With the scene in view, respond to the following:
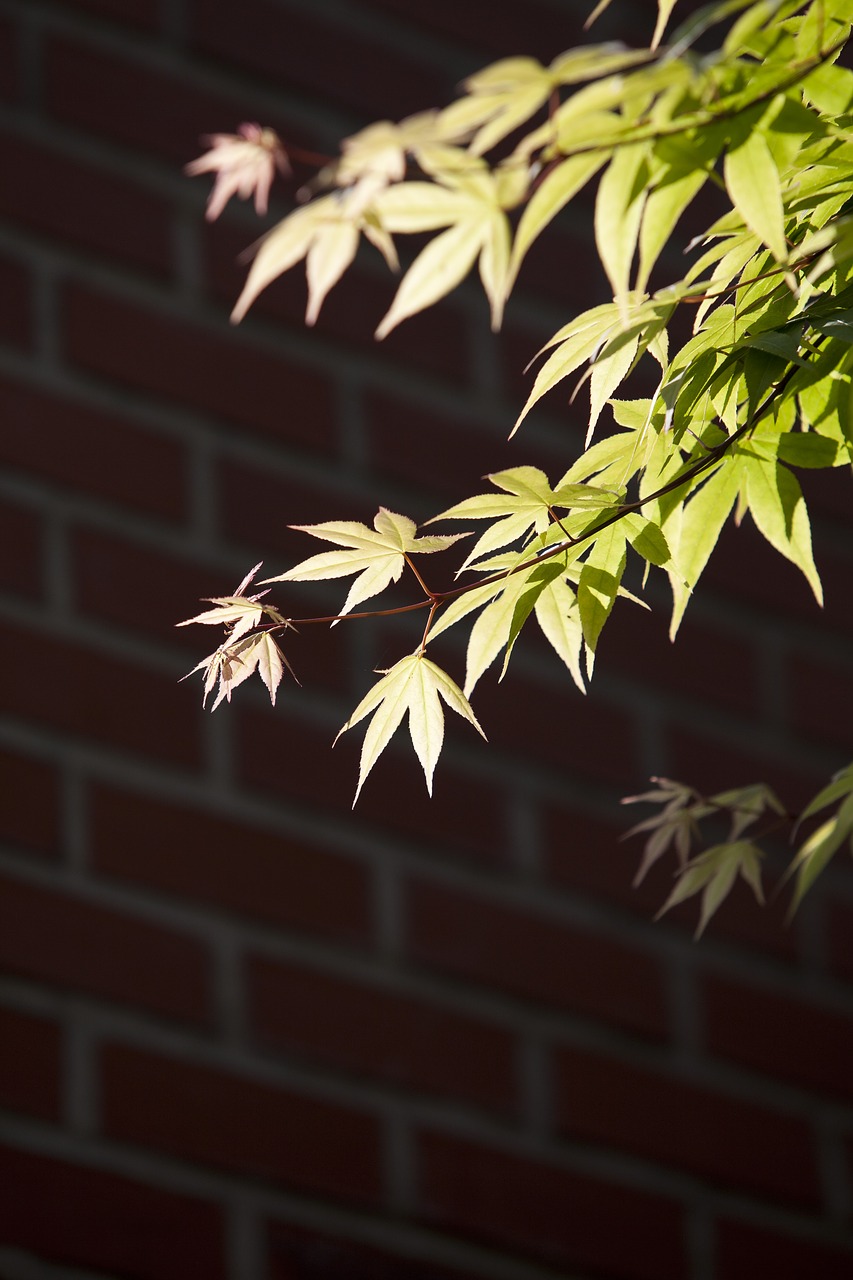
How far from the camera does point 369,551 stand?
1.75 ft

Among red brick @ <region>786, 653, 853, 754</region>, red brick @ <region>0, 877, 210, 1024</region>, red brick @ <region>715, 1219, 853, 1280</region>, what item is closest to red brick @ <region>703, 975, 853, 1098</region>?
red brick @ <region>715, 1219, 853, 1280</region>

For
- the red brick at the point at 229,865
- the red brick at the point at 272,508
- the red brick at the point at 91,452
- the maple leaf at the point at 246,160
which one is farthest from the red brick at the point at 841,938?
Result: the maple leaf at the point at 246,160

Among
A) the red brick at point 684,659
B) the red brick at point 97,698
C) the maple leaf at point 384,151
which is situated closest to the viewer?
the maple leaf at point 384,151

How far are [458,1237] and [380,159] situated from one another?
3.23ft

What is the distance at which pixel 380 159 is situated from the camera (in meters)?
0.36

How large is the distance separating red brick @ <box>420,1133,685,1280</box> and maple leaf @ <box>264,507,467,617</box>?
0.76 m

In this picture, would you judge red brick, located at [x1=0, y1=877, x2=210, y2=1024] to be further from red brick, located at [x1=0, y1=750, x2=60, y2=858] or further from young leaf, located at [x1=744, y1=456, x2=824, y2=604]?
young leaf, located at [x1=744, y1=456, x2=824, y2=604]

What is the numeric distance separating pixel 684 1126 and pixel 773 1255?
0.44 feet

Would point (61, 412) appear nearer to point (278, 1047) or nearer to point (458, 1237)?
point (278, 1047)

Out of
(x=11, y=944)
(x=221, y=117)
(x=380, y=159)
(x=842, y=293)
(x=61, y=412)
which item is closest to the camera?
(x=380, y=159)

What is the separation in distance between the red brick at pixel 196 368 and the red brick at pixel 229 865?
0.34m

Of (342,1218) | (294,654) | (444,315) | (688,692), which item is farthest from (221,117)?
(342,1218)

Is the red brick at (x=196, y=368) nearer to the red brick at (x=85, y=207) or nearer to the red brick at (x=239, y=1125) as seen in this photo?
the red brick at (x=85, y=207)

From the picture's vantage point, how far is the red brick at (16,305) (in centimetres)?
119
